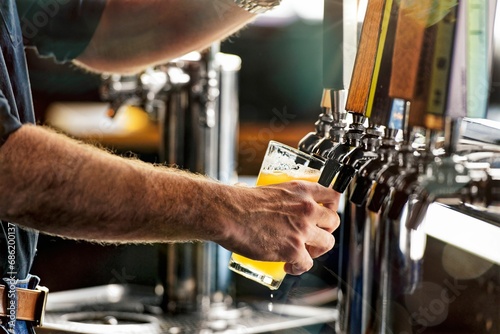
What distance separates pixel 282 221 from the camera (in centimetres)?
98

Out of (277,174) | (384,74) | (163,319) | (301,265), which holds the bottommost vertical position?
(163,319)

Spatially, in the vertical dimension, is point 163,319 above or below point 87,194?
below

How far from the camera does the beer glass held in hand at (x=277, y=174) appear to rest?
39.1 inches

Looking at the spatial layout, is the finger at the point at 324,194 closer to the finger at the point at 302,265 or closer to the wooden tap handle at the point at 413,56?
the finger at the point at 302,265

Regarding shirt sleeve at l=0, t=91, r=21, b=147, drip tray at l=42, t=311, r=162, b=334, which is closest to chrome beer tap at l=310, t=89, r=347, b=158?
shirt sleeve at l=0, t=91, r=21, b=147

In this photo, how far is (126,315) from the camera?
1.85m

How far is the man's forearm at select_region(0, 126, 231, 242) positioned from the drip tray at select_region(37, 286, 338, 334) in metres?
0.73

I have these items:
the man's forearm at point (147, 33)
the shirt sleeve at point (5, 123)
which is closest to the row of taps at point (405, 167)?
the shirt sleeve at point (5, 123)

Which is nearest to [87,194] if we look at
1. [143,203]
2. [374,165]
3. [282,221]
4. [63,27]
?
[143,203]

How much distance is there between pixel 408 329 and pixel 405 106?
0.59 meters

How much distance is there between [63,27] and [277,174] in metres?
0.79

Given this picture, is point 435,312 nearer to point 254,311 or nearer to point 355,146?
point 355,146

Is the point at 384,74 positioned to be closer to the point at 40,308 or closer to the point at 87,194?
the point at 87,194

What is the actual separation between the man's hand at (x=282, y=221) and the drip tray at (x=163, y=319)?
69 cm
